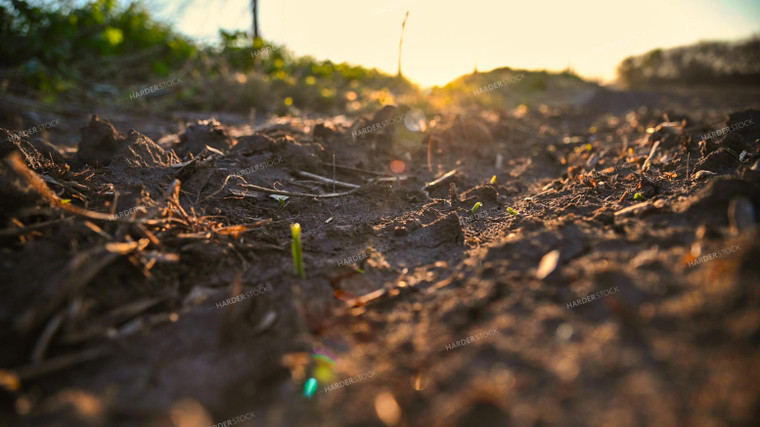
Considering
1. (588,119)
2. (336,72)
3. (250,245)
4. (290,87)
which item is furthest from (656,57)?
(250,245)

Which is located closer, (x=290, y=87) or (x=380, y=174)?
(x=380, y=174)

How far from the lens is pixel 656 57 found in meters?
17.9

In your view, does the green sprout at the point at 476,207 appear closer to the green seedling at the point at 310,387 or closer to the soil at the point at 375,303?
the soil at the point at 375,303

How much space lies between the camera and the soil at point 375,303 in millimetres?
1170

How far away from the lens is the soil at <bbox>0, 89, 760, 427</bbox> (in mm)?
1170

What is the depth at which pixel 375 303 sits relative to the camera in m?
1.81

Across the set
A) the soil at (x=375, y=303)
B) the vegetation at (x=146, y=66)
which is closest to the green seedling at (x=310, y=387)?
the soil at (x=375, y=303)

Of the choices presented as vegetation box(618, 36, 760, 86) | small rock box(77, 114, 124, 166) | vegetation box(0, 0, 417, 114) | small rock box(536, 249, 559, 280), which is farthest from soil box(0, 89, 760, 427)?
vegetation box(618, 36, 760, 86)

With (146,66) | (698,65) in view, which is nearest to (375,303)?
(146,66)

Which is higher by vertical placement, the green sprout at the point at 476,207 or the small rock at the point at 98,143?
the small rock at the point at 98,143

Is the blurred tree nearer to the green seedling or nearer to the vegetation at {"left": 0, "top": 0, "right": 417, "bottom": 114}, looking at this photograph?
the vegetation at {"left": 0, "top": 0, "right": 417, "bottom": 114}

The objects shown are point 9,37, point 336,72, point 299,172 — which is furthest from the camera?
point 336,72

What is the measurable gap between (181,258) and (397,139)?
3109mm

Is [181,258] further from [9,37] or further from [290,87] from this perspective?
[9,37]
